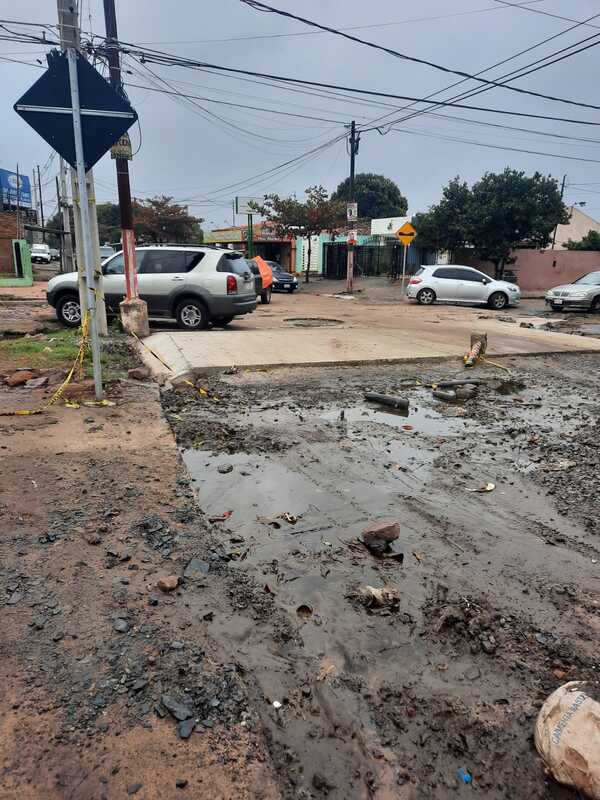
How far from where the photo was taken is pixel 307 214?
114 feet

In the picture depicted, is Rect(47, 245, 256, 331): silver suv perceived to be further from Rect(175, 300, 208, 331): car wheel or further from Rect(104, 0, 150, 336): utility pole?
Rect(104, 0, 150, 336): utility pole

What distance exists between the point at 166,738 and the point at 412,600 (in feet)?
4.85

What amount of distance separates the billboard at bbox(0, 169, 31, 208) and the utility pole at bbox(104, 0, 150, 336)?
3440cm

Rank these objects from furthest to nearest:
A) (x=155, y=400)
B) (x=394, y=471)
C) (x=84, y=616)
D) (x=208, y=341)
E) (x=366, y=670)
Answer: (x=208, y=341), (x=155, y=400), (x=394, y=471), (x=84, y=616), (x=366, y=670)

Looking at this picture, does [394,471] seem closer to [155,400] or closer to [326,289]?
[155,400]

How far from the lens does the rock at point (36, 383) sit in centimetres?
696

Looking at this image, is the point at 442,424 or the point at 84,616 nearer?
the point at 84,616

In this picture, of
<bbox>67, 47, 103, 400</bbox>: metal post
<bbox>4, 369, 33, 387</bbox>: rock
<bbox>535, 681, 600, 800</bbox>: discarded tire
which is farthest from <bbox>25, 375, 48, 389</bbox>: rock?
<bbox>535, 681, 600, 800</bbox>: discarded tire

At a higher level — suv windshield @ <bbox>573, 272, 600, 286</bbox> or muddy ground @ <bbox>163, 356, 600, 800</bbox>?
suv windshield @ <bbox>573, 272, 600, 286</bbox>

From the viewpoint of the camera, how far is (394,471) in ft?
15.7

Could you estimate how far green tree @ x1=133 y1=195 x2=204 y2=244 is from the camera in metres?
49.6

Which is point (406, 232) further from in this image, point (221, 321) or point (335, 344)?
point (335, 344)

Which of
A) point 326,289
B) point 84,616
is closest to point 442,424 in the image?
point 84,616

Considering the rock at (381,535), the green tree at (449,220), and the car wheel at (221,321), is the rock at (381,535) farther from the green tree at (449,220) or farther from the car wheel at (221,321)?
the green tree at (449,220)
